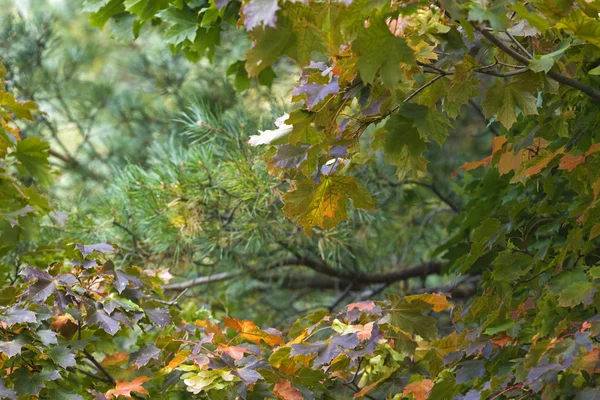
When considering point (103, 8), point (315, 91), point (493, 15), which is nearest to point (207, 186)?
point (103, 8)

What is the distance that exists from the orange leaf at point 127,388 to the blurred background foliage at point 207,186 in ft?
1.66

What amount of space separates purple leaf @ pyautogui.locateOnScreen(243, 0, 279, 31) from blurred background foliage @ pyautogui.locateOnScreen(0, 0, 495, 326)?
0.89 metres

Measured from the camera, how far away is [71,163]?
11.3 ft

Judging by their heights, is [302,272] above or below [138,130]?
below

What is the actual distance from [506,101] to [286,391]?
663 mm

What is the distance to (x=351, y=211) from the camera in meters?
2.29

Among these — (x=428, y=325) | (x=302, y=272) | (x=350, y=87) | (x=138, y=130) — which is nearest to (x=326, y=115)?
(x=350, y=87)

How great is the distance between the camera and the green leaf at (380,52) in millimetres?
954

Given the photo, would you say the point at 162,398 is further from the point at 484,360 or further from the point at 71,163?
the point at 71,163

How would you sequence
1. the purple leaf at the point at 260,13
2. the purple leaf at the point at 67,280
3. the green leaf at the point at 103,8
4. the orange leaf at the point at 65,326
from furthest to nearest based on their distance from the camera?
the green leaf at the point at 103,8 < the orange leaf at the point at 65,326 < the purple leaf at the point at 67,280 < the purple leaf at the point at 260,13

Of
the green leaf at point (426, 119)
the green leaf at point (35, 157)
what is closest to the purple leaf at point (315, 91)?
the green leaf at point (426, 119)

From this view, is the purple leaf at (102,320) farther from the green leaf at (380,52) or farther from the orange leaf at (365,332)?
the green leaf at (380,52)

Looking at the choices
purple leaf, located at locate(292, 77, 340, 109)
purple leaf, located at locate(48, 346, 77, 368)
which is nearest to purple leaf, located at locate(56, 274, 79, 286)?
purple leaf, located at locate(48, 346, 77, 368)

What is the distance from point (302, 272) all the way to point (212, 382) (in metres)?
1.71
